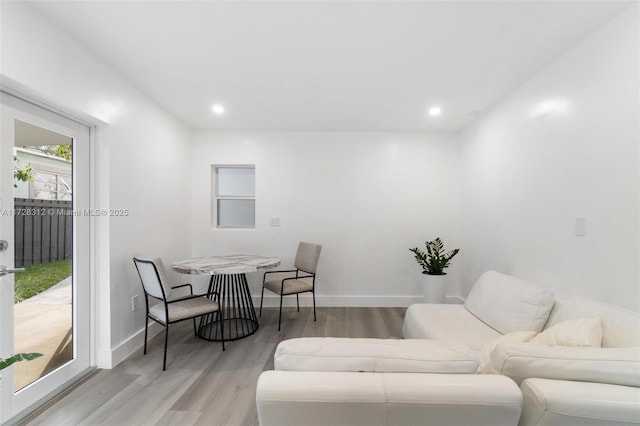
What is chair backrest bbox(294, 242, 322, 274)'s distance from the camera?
131 inches

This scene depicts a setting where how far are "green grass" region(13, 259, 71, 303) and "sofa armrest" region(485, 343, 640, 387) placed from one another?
2.64 m

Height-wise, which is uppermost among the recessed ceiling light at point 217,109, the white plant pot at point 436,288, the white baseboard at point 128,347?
the recessed ceiling light at point 217,109

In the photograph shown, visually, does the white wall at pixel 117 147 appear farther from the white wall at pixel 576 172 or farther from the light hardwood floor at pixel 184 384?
the white wall at pixel 576 172

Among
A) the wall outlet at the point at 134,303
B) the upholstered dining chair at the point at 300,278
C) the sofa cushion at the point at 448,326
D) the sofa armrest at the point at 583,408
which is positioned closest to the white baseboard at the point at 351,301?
the upholstered dining chair at the point at 300,278

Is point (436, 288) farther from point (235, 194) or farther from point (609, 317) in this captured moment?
point (235, 194)

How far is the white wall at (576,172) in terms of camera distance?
1.59m

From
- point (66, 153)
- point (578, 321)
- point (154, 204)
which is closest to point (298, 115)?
point (154, 204)

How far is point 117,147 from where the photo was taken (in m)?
2.37

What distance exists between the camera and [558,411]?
87cm

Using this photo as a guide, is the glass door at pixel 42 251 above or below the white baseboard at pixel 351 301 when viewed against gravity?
above

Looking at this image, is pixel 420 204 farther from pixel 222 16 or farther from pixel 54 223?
pixel 54 223

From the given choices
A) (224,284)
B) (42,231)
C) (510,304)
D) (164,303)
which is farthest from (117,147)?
(510,304)

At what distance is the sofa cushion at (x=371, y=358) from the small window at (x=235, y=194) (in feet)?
10.1

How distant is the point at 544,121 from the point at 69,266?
3878mm
